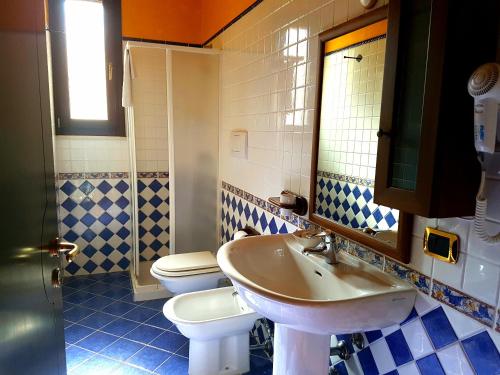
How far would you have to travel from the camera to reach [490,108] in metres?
0.74

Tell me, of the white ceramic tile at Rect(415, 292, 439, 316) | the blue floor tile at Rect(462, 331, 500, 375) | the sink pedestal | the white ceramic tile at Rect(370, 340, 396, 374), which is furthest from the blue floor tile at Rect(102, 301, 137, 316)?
the blue floor tile at Rect(462, 331, 500, 375)

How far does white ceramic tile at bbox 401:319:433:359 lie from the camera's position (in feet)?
3.42

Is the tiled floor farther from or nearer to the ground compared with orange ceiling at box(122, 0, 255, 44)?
nearer to the ground

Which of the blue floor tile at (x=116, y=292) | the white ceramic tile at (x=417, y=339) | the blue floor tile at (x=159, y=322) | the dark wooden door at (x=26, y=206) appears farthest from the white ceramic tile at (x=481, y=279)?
the blue floor tile at (x=116, y=292)

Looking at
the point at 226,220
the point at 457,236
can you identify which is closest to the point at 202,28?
the point at 226,220

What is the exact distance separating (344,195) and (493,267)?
592 mm

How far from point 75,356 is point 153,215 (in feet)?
4.49

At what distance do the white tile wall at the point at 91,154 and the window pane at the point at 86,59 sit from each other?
0.20 m

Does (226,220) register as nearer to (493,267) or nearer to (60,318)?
(60,318)

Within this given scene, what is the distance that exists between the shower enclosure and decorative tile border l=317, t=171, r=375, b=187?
1492 mm

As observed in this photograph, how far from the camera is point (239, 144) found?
2.36 metres

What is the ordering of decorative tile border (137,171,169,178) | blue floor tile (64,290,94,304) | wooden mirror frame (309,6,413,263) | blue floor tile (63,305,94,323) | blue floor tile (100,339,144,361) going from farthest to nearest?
decorative tile border (137,171,169,178) < blue floor tile (64,290,94,304) < blue floor tile (63,305,94,323) < blue floor tile (100,339,144,361) < wooden mirror frame (309,6,413,263)

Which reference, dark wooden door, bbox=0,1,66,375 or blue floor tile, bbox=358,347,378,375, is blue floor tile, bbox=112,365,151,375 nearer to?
dark wooden door, bbox=0,1,66,375

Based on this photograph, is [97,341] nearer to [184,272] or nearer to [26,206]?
[184,272]
